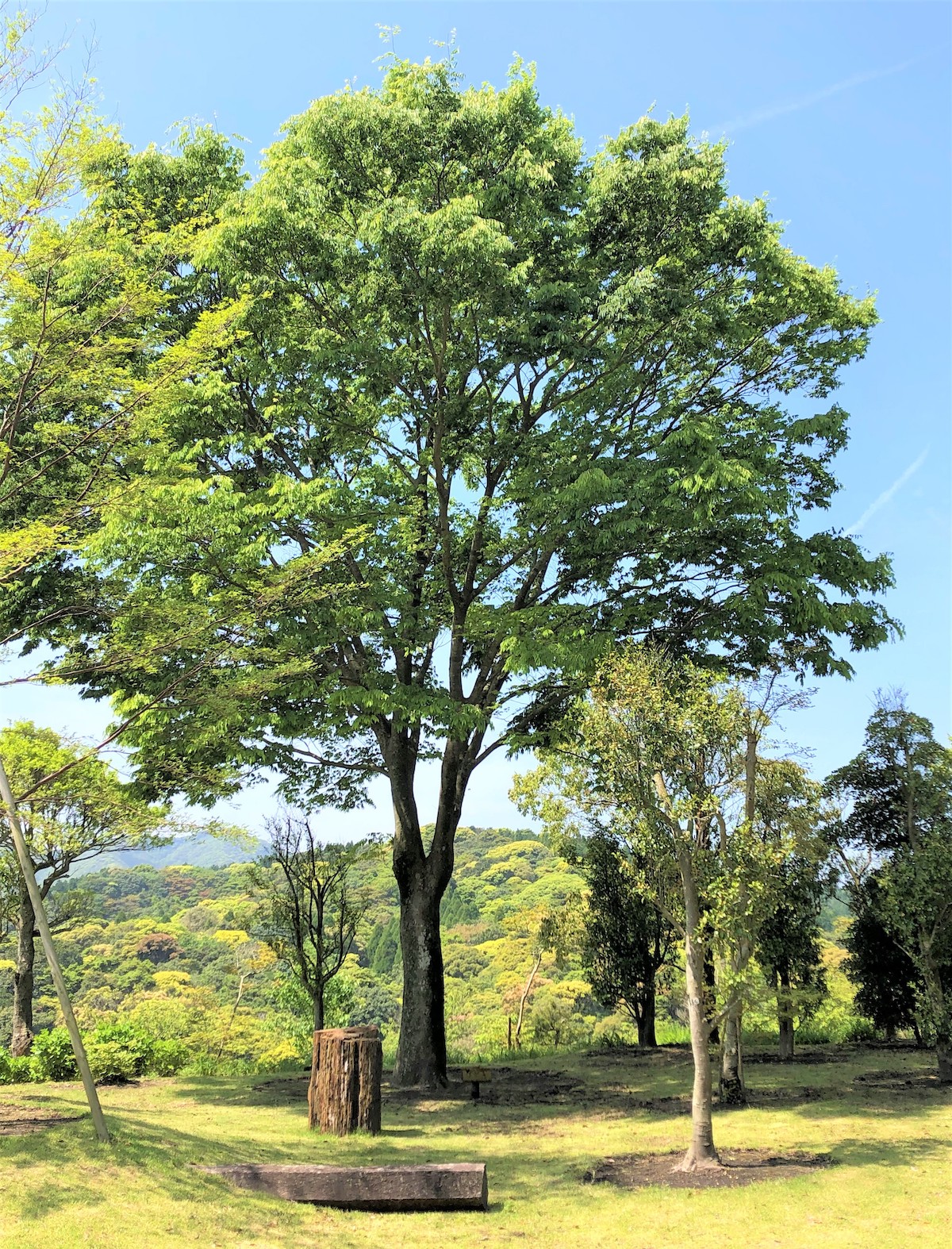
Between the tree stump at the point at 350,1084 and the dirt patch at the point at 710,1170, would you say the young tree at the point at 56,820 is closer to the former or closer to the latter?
the tree stump at the point at 350,1084

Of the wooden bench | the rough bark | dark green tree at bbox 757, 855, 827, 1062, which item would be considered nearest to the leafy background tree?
dark green tree at bbox 757, 855, 827, 1062

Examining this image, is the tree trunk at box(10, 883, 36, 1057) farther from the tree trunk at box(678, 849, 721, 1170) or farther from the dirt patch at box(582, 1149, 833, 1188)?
the tree trunk at box(678, 849, 721, 1170)

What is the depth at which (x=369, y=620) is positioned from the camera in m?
13.7

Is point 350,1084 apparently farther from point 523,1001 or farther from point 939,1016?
point 523,1001

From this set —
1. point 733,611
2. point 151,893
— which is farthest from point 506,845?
point 733,611

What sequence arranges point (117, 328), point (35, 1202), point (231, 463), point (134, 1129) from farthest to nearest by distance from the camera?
point (231, 463)
point (117, 328)
point (134, 1129)
point (35, 1202)

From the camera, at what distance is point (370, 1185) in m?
7.62

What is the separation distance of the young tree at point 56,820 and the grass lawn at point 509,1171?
3393mm

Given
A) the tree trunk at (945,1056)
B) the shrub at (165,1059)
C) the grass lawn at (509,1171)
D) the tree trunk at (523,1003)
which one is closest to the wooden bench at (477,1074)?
the grass lawn at (509,1171)

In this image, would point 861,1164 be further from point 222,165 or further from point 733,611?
point 222,165

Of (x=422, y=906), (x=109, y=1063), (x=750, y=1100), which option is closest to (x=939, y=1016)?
(x=750, y=1100)

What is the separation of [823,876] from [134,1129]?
1398 centimetres

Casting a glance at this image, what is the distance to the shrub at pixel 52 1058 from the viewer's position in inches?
606

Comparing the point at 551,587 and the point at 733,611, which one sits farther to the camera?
the point at 551,587
